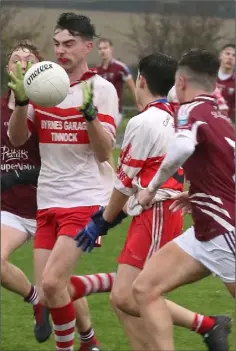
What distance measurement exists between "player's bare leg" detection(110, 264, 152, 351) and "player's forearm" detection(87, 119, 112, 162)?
76cm

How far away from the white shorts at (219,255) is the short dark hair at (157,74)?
3.59 ft

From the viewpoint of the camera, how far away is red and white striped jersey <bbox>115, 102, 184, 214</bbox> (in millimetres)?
5570

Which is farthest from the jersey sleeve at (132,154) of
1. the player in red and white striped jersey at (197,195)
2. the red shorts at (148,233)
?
the player in red and white striped jersey at (197,195)

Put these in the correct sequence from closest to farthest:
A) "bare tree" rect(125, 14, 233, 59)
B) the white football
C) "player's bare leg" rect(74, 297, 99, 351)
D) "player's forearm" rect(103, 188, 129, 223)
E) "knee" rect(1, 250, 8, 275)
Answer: "player's forearm" rect(103, 188, 129, 223)
the white football
"player's bare leg" rect(74, 297, 99, 351)
"knee" rect(1, 250, 8, 275)
"bare tree" rect(125, 14, 233, 59)

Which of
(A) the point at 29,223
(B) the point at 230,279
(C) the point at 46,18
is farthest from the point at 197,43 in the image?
(B) the point at 230,279

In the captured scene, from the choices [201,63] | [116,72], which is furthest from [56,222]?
[116,72]

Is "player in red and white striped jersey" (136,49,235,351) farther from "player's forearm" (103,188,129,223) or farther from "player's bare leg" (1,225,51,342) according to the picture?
"player's bare leg" (1,225,51,342)

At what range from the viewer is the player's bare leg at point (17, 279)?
6.54m

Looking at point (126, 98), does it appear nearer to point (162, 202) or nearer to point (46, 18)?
point (46, 18)

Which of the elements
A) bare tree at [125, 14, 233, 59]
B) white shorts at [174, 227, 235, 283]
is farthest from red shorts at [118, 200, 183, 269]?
Answer: bare tree at [125, 14, 233, 59]

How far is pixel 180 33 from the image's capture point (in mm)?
24453

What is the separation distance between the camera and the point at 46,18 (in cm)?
2161

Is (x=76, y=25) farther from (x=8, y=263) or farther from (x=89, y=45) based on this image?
(x=8, y=263)

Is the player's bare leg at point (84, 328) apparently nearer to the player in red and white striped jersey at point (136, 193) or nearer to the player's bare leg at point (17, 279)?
the player's bare leg at point (17, 279)
